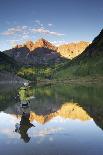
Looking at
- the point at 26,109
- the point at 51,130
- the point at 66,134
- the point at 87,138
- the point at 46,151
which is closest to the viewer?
the point at 46,151

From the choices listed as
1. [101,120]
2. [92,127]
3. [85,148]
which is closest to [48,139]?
[85,148]

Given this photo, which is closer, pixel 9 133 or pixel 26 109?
pixel 9 133

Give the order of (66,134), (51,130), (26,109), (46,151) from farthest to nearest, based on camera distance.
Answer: (26,109), (51,130), (66,134), (46,151)

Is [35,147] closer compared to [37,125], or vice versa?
[35,147]

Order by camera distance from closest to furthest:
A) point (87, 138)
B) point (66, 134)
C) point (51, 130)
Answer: point (87, 138) < point (66, 134) < point (51, 130)

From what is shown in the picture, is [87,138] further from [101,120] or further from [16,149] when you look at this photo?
[101,120]

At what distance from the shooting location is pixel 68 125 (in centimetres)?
3122

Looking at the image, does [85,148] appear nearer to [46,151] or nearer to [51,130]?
[46,151]

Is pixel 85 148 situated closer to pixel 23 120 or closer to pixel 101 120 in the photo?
pixel 23 120

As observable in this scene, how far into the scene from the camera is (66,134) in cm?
A: 2641

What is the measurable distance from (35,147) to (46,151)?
1416 millimetres

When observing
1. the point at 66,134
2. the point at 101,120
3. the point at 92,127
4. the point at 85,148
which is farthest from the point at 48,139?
the point at 101,120

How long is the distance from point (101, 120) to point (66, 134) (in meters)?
6.97

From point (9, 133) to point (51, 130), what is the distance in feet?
12.1
